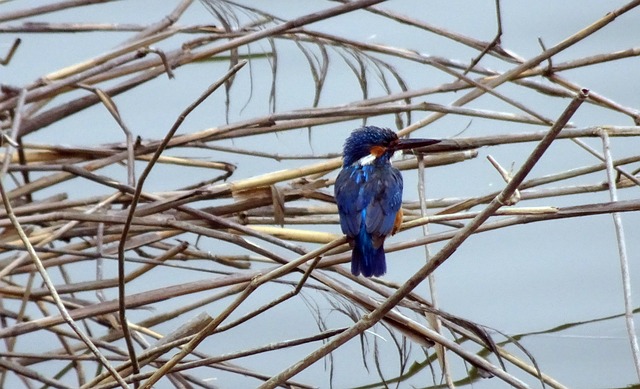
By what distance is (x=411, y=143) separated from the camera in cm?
253

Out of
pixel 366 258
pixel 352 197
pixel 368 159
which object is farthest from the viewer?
pixel 368 159

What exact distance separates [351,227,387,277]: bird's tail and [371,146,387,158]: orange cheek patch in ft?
1.46

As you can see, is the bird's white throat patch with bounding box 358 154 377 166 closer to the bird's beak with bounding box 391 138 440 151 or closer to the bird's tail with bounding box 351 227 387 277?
the bird's beak with bounding box 391 138 440 151

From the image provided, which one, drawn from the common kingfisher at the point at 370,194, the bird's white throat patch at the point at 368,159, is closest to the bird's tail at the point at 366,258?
the common kingfisher at the point at 370,194

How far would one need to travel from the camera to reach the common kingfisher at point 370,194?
228 cm

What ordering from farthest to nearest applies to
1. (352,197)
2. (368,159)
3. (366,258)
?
(368,159) → (352,197) → (366,258)

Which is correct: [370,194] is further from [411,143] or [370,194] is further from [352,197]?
[411,143]

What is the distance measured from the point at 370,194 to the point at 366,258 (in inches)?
10.7

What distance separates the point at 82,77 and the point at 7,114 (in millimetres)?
451

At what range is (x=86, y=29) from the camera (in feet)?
8.44

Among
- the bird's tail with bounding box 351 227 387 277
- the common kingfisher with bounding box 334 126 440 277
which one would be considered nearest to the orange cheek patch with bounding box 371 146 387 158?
the common kingfisher with bounding box 334 126 440 277

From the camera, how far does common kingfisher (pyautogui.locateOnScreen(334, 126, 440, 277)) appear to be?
7.47 feet

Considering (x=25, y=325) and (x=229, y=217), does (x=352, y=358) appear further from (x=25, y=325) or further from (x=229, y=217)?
(x=25, y=325)

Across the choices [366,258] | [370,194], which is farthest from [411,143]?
[366,258]
